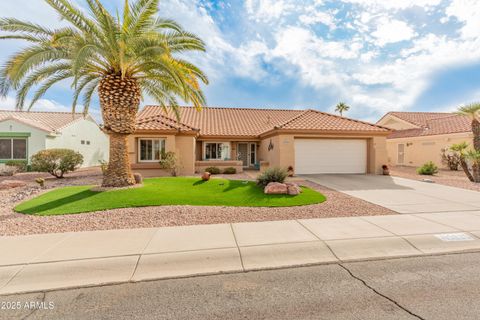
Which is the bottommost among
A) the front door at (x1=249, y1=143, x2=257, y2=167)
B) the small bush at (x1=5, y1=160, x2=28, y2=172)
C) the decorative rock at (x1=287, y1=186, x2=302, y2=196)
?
the decorative rock at (x1=287, y1=186, x2=302, y2=196)

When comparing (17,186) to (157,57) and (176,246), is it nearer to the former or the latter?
(157,57)

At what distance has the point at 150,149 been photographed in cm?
1595

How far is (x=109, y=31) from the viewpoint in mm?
8391

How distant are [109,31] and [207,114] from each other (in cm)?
1658

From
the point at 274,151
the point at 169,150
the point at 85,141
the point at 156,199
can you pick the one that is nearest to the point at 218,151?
the point at 274,151

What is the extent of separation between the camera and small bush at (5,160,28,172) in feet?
59.8

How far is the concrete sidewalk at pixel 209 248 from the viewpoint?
4012 mm

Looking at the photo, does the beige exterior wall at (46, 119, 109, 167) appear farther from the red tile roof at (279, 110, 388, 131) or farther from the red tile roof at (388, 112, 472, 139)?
the red tile roof at (388, 112, 472, 139)

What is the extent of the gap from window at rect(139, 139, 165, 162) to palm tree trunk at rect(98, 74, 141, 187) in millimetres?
5543

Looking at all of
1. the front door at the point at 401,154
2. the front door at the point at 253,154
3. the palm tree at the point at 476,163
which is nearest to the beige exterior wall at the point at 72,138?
the front door at the point at 253,154

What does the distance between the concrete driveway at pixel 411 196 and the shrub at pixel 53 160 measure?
50.3 ft

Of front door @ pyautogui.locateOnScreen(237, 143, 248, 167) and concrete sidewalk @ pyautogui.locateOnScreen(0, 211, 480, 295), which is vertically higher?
front door @ pyautogui.locateOnScreen(237, 143, 248, 167)

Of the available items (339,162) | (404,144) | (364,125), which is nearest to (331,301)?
(339,162)

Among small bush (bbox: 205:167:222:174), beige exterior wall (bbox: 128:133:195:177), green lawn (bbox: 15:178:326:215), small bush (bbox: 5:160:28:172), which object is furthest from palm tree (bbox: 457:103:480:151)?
small bush (bbox: 5:160:28:172)
